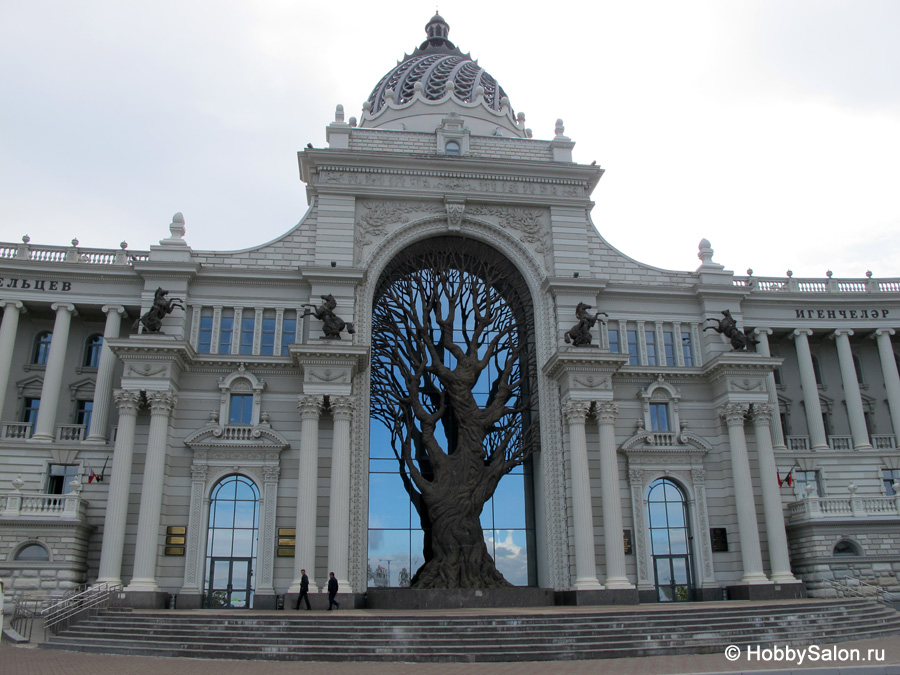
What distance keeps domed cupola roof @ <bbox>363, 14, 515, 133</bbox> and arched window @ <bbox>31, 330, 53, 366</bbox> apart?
20.3 m

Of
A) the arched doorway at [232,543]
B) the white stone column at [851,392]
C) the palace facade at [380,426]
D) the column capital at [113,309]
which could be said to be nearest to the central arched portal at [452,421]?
the palace facade at [380,426]

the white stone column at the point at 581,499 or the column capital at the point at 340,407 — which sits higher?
the column capital at the point at 340,407

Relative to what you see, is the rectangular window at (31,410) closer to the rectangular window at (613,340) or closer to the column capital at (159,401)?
the column capital at (159,401)

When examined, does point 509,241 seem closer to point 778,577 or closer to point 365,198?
point 365,198

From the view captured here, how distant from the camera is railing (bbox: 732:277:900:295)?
38469 millimetres

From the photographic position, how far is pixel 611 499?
31.3 m

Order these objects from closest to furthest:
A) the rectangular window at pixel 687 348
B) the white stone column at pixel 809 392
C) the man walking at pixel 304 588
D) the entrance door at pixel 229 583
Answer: the man walking at pixel 304 588 → the entrance door at pixel 229 583 → the rectangular window at pixel 687 348 → the white stone column at pixel 809 392

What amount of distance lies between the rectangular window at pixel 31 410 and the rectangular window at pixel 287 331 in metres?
11.3

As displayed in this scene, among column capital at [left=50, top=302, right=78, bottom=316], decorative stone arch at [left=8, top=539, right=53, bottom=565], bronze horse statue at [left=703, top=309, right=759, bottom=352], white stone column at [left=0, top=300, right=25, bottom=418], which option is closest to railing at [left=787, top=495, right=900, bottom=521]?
bronze horse statue at [left=703, top=309, right=759, bottom=352]

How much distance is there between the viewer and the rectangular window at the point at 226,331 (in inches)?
1300

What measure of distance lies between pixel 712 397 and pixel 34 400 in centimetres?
3063

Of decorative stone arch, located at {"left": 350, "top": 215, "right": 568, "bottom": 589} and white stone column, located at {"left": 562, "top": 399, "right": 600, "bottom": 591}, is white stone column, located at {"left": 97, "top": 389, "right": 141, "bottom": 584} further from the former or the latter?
white stone column, located at {"left": 562, "top": 399, "right": 600, "bottom": 591}

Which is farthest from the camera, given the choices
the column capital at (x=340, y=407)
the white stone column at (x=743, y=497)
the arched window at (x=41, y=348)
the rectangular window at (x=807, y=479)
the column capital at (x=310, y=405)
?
the rectangular window at (x=807, y=479)

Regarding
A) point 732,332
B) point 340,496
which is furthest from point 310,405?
point 732,332
